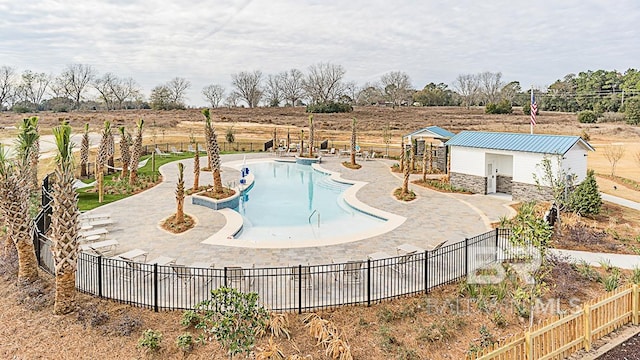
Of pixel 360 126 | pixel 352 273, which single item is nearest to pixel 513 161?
pixel 352 273

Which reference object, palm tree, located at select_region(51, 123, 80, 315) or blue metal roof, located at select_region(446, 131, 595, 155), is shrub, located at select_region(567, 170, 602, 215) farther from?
palm tree, located at select_region(51, 123, 80, 315)

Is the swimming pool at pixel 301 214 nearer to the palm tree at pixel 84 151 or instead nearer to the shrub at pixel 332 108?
the palm tree at pixel 84 151

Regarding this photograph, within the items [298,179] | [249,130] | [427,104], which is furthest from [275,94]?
[298,179]

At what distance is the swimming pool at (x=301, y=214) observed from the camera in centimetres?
1545

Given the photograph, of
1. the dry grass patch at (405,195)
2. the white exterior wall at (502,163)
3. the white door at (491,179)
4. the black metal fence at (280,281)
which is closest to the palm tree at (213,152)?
the dry grass patch at (405,195)

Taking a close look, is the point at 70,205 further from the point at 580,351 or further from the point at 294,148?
the point at 294,148

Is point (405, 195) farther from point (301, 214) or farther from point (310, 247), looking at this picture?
point (310, 247)

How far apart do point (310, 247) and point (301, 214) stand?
19.6 feet

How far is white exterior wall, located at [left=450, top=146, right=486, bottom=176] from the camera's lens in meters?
21.9

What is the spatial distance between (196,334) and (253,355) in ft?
4.73

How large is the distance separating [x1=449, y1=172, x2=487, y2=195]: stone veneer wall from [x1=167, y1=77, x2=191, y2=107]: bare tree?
9867cm

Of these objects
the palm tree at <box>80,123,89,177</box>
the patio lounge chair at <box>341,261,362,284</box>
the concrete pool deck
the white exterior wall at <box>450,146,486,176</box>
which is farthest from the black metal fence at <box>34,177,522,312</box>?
the palm tree at <box>80,123,89,177</box>

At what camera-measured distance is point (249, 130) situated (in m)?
59.9

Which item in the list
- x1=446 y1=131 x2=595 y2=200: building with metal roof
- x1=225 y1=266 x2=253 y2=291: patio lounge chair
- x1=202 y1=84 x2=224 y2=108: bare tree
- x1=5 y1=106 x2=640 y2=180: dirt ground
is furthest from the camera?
x1=202 y1=84 x2=224 y2=108: bare tree
